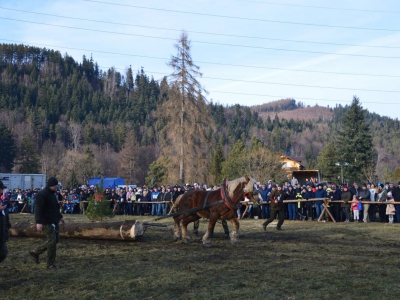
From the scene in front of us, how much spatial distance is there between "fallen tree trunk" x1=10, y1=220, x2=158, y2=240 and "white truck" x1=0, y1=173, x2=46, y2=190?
35864mm

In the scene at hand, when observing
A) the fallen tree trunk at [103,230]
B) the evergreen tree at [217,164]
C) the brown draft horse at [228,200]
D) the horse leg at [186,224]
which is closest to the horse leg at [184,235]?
the horse leg at [186,224]

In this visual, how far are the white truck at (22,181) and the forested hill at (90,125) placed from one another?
40.8 ft

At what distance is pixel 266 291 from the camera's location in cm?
773

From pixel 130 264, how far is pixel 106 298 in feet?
9.46

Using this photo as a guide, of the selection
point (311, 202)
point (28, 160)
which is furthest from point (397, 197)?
point (28, 160)

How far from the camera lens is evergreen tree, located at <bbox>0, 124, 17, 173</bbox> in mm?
79125

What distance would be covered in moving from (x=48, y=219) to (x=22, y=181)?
42.3m

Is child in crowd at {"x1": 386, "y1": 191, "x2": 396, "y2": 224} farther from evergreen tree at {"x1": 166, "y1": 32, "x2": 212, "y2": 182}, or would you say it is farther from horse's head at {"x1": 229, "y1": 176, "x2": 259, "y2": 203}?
evergreen tree at {"x1": 166, "y1": 32, "x2": 212, "y2": 182}

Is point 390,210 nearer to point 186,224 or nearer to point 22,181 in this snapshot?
point 186,224

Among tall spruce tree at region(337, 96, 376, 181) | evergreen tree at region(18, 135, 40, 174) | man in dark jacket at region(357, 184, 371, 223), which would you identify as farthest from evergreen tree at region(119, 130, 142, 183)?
man in dark jacket at region(357, 184, 371, 223)

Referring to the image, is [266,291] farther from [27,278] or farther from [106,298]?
[27,278]

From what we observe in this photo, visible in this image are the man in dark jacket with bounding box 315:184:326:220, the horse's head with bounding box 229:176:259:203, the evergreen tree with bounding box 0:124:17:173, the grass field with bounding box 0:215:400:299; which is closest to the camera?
the grass field with bounding box 0:215:400:299

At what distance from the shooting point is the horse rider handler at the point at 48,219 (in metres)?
9.81

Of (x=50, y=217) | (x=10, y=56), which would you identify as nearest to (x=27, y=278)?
(x=50, y=217)
